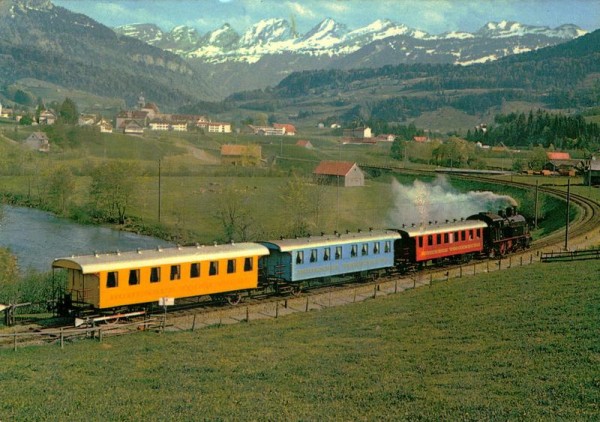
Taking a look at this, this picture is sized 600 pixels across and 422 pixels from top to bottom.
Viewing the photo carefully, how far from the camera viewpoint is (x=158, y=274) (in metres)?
30.3

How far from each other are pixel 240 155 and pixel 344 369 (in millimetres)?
100972

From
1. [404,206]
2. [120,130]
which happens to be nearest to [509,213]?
[404,206]

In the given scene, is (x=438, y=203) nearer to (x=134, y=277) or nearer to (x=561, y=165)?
(x=561, y=165)

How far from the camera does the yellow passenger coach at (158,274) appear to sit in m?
28.5

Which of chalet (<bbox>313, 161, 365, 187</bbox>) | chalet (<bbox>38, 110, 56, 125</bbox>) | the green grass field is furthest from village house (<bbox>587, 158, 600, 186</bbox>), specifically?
chalet (<bbox>38, 110, 56, 125</bbox>)

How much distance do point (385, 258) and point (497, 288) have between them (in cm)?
919

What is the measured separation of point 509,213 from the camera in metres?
53.9

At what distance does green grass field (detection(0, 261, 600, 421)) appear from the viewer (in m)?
16.4

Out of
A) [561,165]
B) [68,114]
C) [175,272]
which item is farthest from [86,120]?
[175,272]

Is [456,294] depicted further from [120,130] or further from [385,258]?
[120,130]

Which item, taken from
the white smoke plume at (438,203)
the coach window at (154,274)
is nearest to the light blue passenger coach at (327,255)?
the coach window at (154,274)

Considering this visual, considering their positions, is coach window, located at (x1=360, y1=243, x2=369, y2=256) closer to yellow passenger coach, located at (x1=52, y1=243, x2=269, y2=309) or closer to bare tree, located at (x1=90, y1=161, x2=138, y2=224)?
yellow passenger coach, located at (x1=52, y1=243, x2=269, y2=309)

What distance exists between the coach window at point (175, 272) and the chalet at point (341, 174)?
67.3 meters

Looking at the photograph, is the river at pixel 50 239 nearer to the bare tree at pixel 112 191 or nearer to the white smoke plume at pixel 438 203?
the bare tree at pixel 112 191
